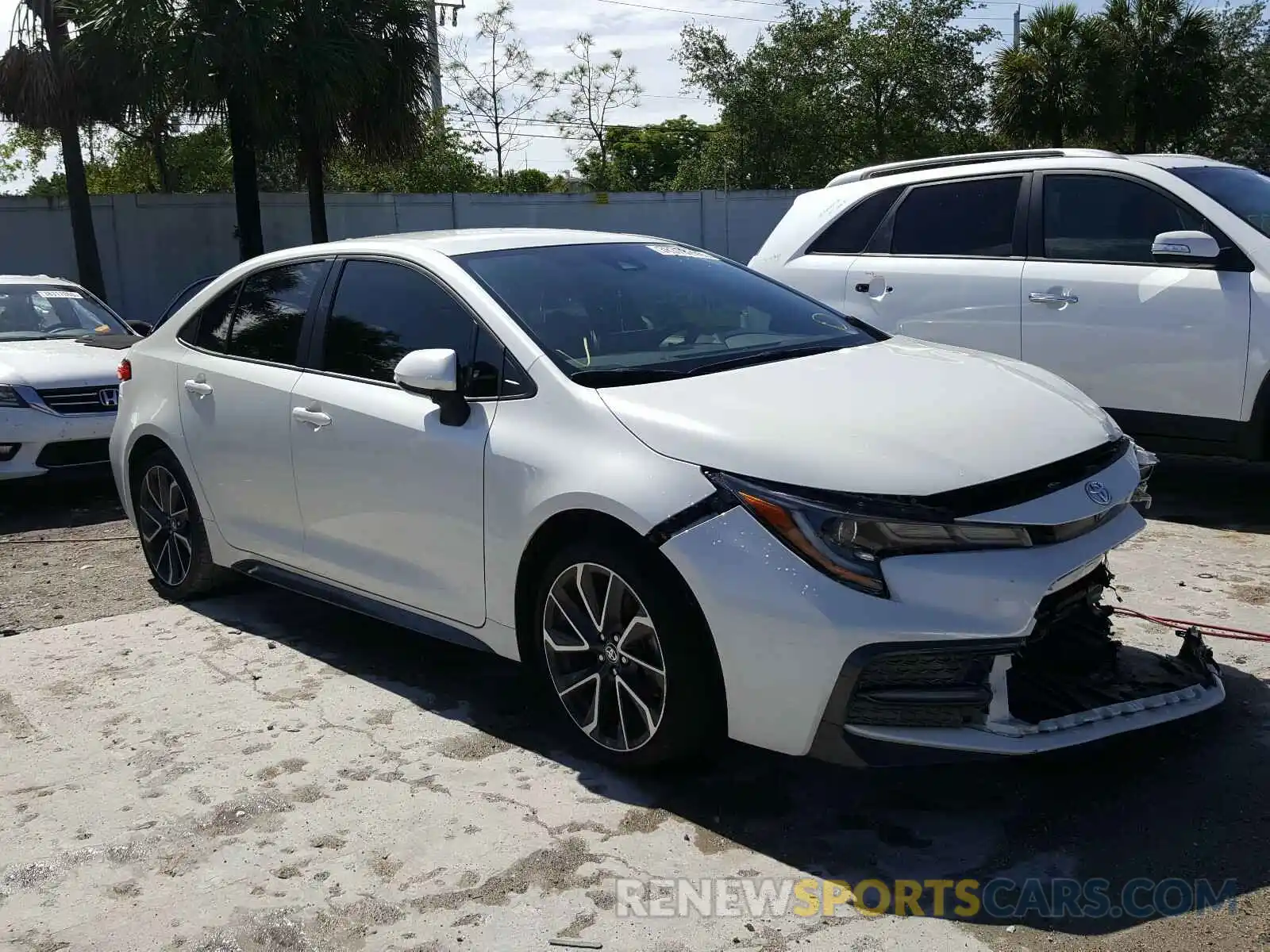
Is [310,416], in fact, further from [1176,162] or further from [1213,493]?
[1213,493]

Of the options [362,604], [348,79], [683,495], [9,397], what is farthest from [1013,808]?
[348,79]

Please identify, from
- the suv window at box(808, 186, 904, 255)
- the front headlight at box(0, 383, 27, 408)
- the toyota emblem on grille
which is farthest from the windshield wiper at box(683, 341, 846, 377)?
the front headlight at box(0, 383, 27, 408)

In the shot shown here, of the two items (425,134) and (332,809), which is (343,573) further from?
(425,134)

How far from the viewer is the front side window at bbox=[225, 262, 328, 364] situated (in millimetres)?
4836

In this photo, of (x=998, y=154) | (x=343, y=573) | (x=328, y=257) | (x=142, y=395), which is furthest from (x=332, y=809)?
(x=998, y=154)

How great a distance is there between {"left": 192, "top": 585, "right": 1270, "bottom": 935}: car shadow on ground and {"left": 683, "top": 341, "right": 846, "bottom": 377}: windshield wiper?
116cm

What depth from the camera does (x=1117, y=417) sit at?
6.36 metres

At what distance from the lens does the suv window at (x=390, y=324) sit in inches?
161

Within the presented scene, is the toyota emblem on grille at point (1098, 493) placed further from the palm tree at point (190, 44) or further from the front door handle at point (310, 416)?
the palm tree at point (190, 44)

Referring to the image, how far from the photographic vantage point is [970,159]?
720 centimetres

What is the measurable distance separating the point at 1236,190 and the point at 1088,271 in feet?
2.76

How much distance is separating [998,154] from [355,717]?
4.87 m

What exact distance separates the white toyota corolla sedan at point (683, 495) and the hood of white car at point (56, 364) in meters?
3.40

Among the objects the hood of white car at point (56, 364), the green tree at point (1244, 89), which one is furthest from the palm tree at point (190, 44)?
the green tree at point (1244, 89)
